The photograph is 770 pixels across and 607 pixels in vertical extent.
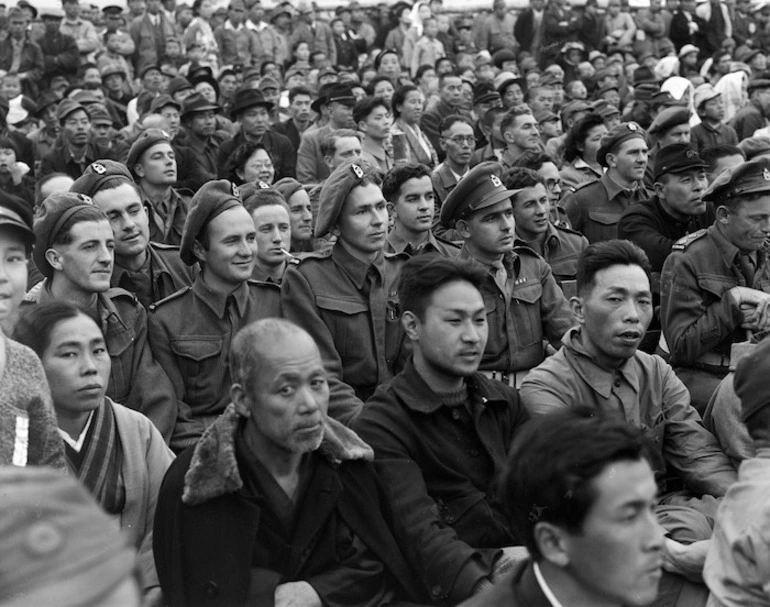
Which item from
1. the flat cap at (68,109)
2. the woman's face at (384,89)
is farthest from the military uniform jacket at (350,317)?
the woman's face at (384,89)

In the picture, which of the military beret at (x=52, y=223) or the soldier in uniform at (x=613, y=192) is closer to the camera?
the military beret at (x=52, y=223)

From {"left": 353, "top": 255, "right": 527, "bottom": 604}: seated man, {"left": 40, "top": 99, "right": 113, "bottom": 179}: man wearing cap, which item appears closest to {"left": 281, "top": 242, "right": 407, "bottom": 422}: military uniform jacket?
{"left": 353, "top": 255, "right": 527, "bottom": 604}: seated man

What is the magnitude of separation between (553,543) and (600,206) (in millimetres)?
5468

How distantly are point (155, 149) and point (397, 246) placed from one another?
175 cm

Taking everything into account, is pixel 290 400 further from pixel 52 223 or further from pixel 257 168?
pixel 257 168

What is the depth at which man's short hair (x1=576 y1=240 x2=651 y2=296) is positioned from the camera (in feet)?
14.2

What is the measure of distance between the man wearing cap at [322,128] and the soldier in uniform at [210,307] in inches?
173

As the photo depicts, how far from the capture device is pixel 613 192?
304 inches

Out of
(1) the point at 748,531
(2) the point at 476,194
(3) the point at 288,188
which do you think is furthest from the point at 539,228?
(1) the point at 748,531

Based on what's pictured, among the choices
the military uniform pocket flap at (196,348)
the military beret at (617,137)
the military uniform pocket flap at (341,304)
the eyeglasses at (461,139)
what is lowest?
the military uniform pocket flap at (196,348)

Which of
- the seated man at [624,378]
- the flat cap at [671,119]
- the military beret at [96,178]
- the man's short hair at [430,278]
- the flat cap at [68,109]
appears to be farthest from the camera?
the flat cap at [68,109]

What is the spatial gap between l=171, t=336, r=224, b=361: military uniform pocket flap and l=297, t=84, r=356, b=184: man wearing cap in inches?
188

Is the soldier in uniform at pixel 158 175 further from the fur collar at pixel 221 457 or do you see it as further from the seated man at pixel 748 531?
the seated man at pixel 748 531

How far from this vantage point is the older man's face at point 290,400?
3.36 meters
